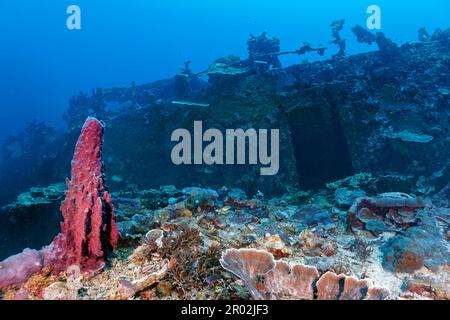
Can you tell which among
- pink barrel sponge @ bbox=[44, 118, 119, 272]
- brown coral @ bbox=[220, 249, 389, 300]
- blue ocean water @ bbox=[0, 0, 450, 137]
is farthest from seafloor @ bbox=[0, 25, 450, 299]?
blue ocean water @ bbox=[0, 0, 450, 137]

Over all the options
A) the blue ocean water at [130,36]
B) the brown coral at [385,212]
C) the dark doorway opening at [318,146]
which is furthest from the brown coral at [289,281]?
the blue ocean water at [130,36]

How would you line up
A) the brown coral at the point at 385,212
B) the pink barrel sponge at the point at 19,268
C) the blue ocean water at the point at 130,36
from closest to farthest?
the pink barrel sponge at the point at 19,268 < the brown coral at the point at 385,212 < the blue ocean water at the point at 130,36

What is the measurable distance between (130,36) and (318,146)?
13625cm

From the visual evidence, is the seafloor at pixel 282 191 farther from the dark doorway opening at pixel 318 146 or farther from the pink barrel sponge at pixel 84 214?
the pink barrel sponge at pixel 84 214

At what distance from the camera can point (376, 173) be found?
9.56 m

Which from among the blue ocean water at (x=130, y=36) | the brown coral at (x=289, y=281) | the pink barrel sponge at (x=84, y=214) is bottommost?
the brown coral at (x=289, y=281)

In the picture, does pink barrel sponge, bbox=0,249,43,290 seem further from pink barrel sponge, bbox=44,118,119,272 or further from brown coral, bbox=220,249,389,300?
brown coral, bbox=220,249,389,300

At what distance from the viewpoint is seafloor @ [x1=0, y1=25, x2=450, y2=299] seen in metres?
2.94

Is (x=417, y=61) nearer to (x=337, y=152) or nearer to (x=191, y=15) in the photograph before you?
(x=337, y=152)

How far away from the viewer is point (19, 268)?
293 centimetres

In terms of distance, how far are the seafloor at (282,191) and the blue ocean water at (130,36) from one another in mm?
76332

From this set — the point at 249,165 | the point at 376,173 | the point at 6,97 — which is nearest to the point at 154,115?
the point at 249,165

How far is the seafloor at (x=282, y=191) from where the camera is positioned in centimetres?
294

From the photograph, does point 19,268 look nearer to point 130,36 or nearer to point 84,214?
point 84,214
